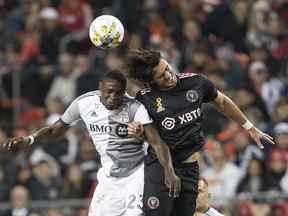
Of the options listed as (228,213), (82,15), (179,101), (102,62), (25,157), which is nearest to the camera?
(179,101)

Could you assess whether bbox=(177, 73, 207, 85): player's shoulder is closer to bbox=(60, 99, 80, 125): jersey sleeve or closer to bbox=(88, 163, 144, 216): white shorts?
bbox=(88, 163, 144, 216): white shorts

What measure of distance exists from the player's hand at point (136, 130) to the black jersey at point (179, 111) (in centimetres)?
15

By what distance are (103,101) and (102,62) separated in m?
7.42

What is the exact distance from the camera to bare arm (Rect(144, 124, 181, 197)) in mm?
10334

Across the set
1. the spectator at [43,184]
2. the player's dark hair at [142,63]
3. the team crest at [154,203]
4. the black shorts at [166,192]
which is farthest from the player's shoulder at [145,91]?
the spectator at [43,184]

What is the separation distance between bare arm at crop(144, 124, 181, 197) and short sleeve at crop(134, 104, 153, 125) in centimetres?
5

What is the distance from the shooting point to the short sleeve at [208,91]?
10.7m

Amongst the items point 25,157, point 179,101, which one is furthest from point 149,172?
point 25,157

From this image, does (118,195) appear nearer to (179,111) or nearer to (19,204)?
(179,111)

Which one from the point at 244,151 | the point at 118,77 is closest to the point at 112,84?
the point at 118,77

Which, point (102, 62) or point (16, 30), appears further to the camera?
→ point (16, 30)

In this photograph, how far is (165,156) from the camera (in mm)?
10336

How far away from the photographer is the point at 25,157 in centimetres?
1703

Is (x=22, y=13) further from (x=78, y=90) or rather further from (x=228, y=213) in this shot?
(x=228, y=213)
